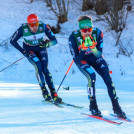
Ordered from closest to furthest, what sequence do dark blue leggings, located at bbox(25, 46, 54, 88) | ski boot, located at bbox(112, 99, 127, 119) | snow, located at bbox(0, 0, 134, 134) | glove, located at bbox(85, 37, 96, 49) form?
snow, located at bbox(0, 0, 134, 134) → ski boot, located at bbox(112, 99, 127, 119) → glove, located at bbox(85, 37, 96, 49) → dark blue leggings, located at bbox(25, 46, 54, 88)

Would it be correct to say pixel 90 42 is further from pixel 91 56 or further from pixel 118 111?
pixel 118 111

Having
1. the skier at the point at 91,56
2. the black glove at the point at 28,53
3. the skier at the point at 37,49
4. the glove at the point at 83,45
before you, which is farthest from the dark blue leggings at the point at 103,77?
the black glove at the point at 28,53

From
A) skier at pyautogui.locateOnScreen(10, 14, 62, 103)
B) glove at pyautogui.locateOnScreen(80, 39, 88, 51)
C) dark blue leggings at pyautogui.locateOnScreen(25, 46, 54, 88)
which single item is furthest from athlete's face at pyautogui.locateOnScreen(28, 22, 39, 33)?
glove at pyautogui.locateOnScreen(80, 39, 88, 51)

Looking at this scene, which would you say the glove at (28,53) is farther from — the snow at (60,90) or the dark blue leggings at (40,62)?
the snow at (60,90)

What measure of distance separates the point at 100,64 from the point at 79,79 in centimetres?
437

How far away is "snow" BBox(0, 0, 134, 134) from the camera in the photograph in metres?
3.59

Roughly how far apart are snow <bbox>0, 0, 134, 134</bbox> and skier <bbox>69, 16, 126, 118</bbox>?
0.90 feet

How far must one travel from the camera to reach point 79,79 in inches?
342

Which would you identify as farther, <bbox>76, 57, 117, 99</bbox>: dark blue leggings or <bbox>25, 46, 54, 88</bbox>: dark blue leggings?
<bbox>25, 46, 54, 88</bbox>: dark blue leggings

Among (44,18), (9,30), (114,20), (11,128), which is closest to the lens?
(11,128)

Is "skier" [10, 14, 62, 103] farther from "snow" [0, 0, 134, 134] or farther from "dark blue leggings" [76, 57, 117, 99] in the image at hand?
"dark blue leggings" [76, 57, 117, 99]

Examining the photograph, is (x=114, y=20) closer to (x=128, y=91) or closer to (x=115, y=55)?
(x=115, y=55)

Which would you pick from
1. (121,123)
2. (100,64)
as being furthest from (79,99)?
(121,123)

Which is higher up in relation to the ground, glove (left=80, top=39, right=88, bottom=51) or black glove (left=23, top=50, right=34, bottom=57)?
glove (left=80, top=39, right=88, bottom=51)
